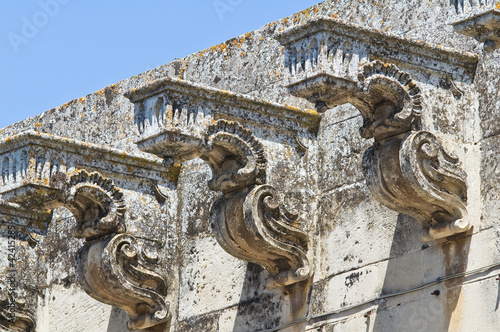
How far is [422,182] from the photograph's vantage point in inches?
287

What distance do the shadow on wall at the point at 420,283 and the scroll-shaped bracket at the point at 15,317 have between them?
124 inches

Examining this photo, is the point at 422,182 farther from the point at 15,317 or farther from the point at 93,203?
the point at 15,317

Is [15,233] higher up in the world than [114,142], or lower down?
lower down

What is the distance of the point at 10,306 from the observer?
997cm

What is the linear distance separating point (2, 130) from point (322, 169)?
399cm

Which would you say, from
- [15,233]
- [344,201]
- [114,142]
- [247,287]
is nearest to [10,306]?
[15,233]

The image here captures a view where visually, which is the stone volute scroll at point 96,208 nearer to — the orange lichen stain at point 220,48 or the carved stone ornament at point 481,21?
the orange lichen stain at point 220,48

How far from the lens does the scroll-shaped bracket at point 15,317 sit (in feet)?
32.5

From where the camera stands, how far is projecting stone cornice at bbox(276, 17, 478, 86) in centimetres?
709

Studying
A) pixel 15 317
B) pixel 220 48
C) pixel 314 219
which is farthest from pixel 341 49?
pixel 15 317

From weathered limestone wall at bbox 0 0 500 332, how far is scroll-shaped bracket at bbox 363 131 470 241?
3.5 inches

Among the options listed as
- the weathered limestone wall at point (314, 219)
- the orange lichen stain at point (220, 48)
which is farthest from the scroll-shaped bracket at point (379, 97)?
the orange lichen stain at point (220, 48)

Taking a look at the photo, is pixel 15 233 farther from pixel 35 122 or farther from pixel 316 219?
pixel 316 219

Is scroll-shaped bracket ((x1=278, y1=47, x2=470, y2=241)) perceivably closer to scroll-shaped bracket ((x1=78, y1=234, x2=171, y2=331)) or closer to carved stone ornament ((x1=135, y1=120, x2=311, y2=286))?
carved stone ornament ((x1=135, y1=120, x2=311, y2=286))
